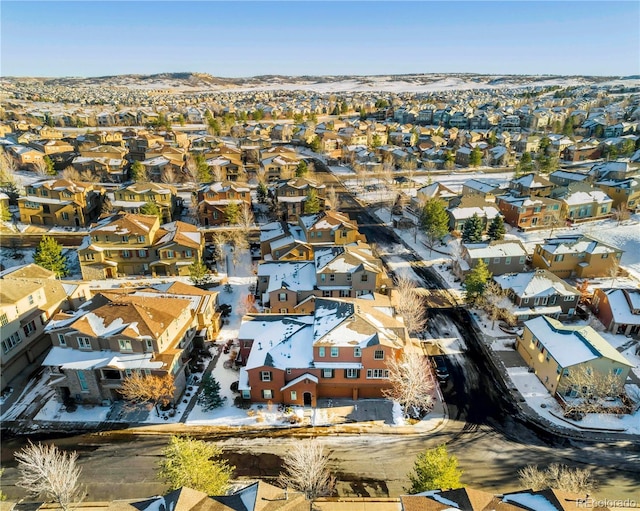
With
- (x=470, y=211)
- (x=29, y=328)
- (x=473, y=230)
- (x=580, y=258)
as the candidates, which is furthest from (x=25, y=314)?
(x=580, y=258)

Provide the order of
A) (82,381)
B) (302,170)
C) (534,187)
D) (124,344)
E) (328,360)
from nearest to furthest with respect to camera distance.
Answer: (82,381), (328,360), (124,344), (534,187), (302,170)

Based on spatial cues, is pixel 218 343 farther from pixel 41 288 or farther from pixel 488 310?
pixel 488 310

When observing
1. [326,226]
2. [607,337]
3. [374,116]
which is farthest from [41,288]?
[374,116]

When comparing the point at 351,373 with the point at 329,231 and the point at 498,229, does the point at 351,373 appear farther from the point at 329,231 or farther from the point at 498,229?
the point at 498,229

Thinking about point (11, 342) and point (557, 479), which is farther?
point (11, 342)

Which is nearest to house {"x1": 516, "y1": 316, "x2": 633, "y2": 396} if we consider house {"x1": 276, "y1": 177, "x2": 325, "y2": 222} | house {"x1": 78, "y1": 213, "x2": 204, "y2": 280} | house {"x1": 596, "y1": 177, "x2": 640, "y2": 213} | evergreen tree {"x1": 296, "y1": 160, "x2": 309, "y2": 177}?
house {"x1": 78, "y1": 213, "x2": 204, "y2": 280}

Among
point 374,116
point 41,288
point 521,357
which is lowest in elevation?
point 521,357

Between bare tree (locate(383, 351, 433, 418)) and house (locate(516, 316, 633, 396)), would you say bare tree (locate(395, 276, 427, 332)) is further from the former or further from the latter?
house (locate(516, 316, 633, 396))
